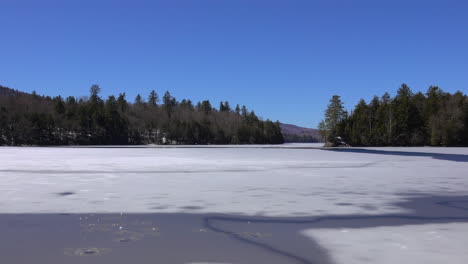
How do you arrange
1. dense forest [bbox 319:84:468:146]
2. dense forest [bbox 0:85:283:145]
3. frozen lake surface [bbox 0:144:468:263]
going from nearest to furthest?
frozen lake surface [bbox 0:144:468:263] < dense forest [bbox 319:84:468:146] < dense forest [bbox 0:85:283:145]

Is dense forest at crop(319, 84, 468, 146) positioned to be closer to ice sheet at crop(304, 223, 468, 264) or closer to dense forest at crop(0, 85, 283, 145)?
dense forest at crop(0, 85, 283, 145)

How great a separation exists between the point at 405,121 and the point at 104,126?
228 ft

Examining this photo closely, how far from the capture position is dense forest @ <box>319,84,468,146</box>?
62094 mm

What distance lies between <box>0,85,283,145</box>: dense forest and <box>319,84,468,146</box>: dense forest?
3792 centimetres

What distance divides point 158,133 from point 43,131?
37015 mm

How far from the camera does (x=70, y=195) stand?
7742 mm

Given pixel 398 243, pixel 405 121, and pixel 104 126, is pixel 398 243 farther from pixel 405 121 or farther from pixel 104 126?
pixel 104 126

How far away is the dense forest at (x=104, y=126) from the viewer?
82.7 m

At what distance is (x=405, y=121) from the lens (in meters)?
71.4

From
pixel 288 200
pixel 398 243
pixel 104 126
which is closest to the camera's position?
pixel 398 243

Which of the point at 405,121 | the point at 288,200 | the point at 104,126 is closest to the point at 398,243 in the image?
the point at 288,200

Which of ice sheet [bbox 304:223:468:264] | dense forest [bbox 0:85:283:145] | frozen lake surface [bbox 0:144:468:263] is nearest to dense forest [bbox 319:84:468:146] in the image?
dense forest [bbox 0:85:283:145]

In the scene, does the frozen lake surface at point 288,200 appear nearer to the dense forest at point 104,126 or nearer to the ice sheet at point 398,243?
the ice sheet at point 398,243

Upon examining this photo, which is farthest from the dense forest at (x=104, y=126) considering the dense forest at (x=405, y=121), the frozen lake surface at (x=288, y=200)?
the frozen lake surface at (x=288, y=200)
